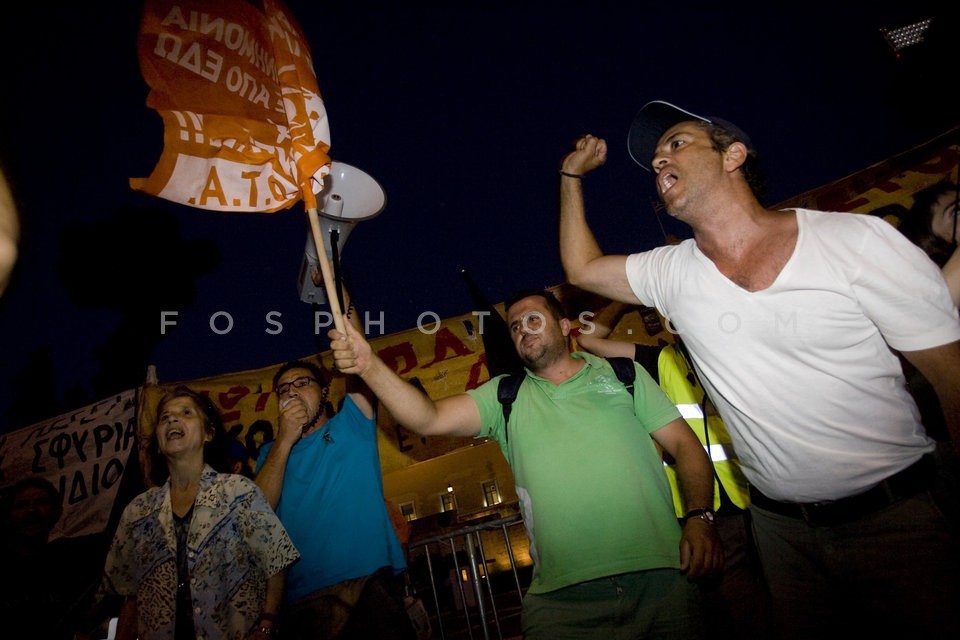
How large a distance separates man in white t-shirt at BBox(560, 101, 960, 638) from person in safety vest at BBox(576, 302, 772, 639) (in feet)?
2.78

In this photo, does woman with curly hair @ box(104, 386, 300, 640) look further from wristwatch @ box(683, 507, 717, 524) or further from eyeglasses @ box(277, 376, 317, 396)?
wristwatch @ box(683, 507, 717, 524)

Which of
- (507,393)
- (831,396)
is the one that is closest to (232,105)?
(507,393)

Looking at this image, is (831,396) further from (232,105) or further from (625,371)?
(232,105)

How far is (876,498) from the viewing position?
5.37 feet

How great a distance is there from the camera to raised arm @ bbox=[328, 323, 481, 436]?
7.19 ft

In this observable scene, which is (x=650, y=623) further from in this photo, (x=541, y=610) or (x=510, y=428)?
(x=510, y=428)

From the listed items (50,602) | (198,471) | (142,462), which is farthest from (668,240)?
(50,602)

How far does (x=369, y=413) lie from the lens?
3514mm

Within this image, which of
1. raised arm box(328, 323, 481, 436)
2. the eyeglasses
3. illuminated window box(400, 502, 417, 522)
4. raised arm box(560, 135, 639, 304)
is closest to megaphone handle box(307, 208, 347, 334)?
raised arm box(328, 323, 481, 436)

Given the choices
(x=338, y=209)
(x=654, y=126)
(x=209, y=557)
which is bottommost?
(x=209, y=557)

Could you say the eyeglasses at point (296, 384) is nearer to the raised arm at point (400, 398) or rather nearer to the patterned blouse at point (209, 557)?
the patterned blouse at point (209, 557)

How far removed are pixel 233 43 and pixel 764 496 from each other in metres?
3.56

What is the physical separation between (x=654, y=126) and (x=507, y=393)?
5.80 ft

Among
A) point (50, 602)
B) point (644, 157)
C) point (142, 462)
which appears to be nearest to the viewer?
point (644, 157)
